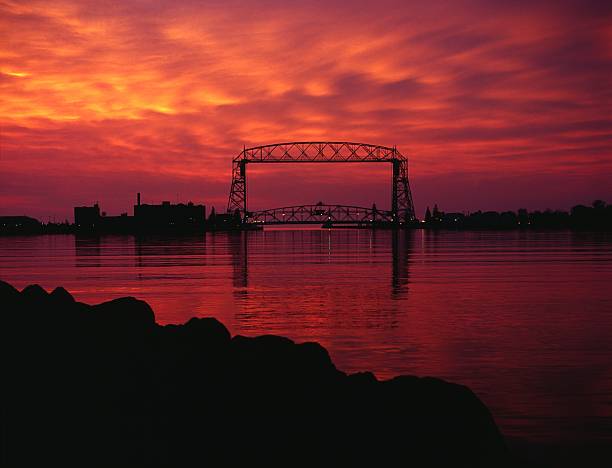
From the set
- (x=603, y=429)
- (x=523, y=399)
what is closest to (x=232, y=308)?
(x=523, y=399)

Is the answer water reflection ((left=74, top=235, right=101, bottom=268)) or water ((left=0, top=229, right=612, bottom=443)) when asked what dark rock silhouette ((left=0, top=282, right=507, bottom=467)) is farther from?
water reflection ((left=74, top=235, right=101, bottom=268))

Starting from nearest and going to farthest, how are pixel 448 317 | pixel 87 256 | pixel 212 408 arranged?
pixel 212 408, pixel 448 317, pixel 87 256

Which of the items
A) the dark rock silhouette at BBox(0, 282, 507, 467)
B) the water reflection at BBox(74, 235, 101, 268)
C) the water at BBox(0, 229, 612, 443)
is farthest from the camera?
the water reflection at BBox(74, 235, 101, 268)

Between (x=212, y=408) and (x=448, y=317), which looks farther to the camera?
(x=448, y=317)

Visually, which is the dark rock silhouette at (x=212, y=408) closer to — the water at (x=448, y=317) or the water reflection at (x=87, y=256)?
the water at (x=448, y=317)

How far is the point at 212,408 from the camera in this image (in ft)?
24.3

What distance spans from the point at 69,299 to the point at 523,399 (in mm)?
6025

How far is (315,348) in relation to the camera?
8.39 m

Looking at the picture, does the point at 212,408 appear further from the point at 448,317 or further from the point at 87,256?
the point at 87,256

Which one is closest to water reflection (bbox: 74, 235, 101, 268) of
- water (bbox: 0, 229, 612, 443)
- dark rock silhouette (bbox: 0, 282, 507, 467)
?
water (bbox: 0, 229, 612, 443)

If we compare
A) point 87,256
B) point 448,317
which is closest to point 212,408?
point 448,317

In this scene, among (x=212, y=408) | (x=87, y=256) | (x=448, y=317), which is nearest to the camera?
(x=212, y=408)

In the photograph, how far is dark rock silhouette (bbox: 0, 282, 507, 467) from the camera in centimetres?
662

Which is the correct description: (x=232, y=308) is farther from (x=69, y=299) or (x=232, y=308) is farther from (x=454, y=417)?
(x=454, y=417)
